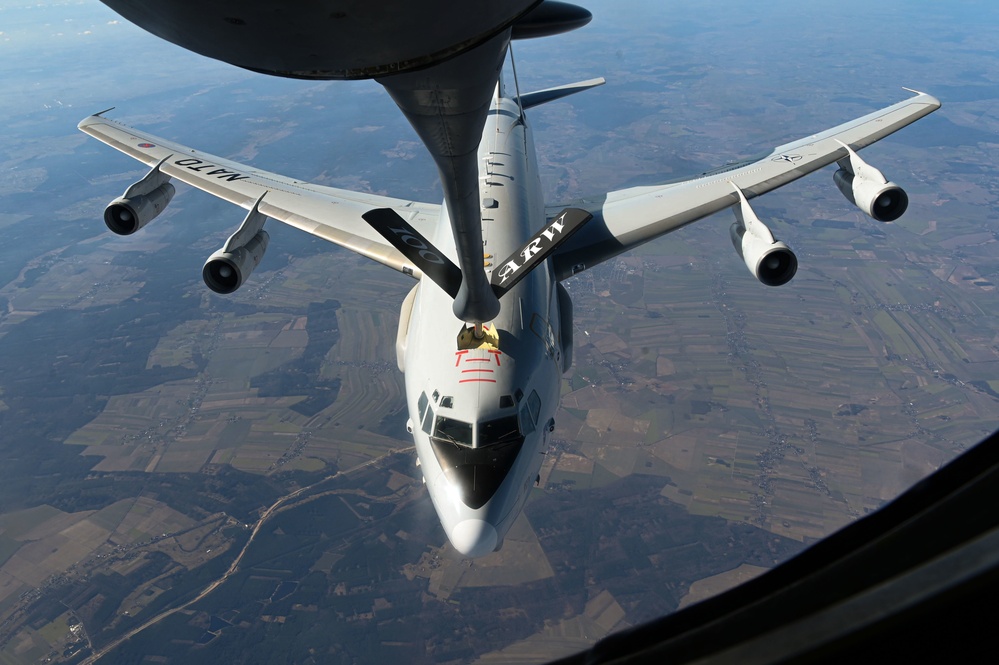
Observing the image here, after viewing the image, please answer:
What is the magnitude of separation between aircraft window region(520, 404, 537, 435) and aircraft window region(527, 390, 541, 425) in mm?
148

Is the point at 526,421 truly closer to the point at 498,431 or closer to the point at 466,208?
the point at 498,431

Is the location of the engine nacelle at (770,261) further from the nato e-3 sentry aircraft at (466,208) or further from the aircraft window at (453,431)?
the aircraft window at (453,431)

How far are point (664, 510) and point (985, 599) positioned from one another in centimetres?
4565

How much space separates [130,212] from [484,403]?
1544cm

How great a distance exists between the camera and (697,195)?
63.2ft

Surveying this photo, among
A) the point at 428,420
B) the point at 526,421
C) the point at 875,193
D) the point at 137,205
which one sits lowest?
the point at 526,421

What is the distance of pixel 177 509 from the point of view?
46.1 metres

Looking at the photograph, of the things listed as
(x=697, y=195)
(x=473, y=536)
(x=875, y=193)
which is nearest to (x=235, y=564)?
(x=473, y=536)

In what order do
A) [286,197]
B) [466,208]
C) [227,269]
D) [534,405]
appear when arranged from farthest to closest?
[286,197] → [227,269] → [534,405] → [466,208]

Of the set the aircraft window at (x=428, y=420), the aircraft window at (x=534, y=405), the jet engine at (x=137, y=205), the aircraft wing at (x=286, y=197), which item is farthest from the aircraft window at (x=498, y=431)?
the jet engine at (x=137, y=205)

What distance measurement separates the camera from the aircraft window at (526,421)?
1280cm

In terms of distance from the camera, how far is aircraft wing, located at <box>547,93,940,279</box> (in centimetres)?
1883

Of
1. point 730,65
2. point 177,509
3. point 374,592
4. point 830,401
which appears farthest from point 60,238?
point 730,65

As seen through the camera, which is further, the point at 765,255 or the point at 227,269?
the point at 227,269
